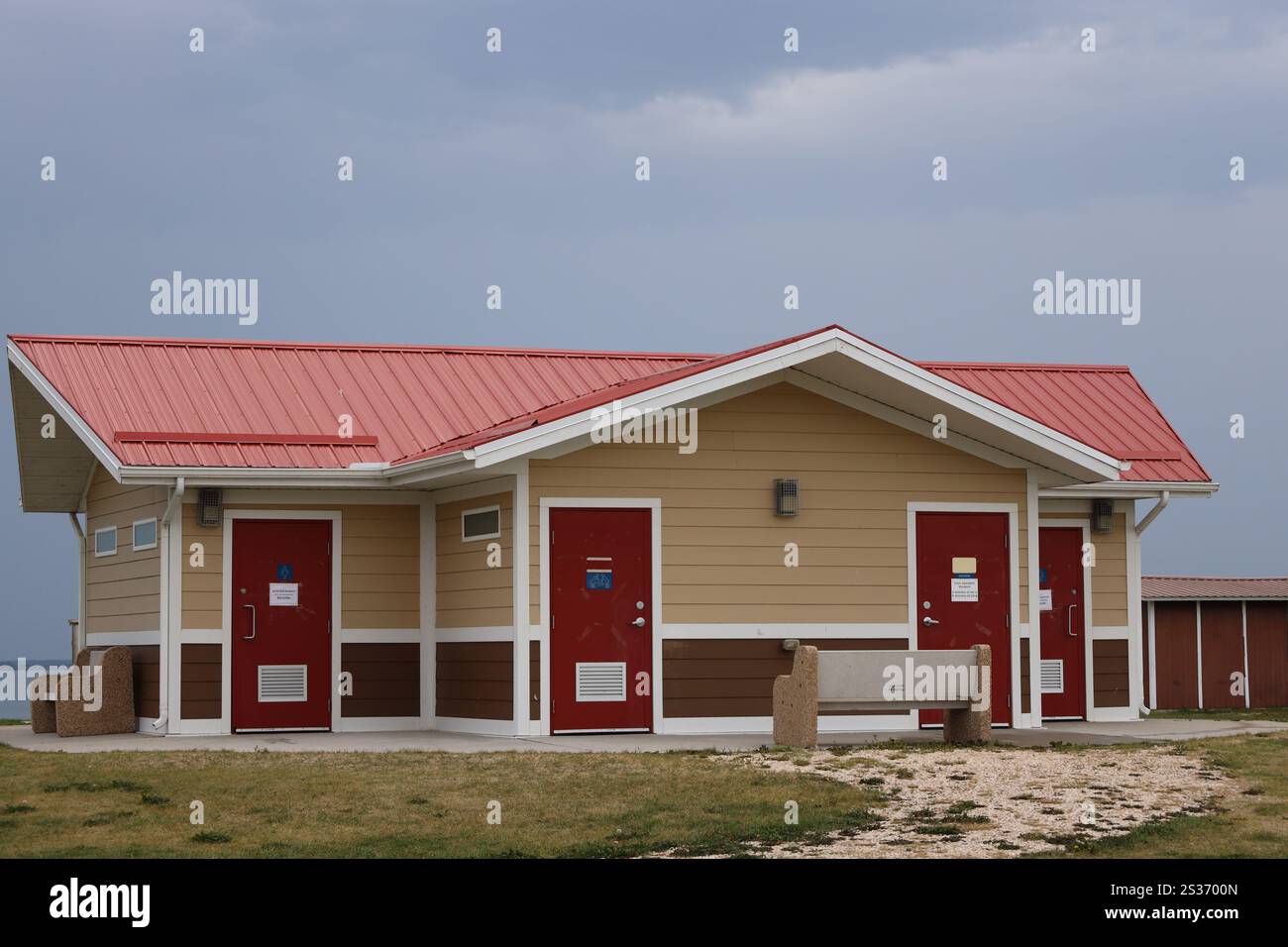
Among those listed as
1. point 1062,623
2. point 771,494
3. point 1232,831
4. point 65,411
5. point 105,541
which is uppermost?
point 65,411

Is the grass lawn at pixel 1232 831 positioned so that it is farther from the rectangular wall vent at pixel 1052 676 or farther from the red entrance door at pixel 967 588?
the rectangular wall vent at pixel 1052 676

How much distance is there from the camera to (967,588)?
17766 mm

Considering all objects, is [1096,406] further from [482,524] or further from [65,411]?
[65,411]

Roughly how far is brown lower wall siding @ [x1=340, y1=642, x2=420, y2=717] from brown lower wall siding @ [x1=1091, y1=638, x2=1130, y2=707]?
758cm

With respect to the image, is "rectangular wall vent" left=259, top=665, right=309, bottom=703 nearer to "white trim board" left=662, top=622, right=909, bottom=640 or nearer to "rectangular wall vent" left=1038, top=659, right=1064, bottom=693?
"white trim board" left=662, top=622, right=909, bottom=640

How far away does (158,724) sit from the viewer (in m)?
17.2

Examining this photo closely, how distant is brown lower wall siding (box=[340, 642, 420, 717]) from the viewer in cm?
1791

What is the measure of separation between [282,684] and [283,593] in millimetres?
910

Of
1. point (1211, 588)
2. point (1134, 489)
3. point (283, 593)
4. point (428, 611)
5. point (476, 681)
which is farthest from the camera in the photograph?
point (1211, 588)

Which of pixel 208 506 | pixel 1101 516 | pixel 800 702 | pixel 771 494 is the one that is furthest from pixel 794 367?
pixel 208 506

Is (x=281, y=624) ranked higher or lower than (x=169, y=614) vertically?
lower

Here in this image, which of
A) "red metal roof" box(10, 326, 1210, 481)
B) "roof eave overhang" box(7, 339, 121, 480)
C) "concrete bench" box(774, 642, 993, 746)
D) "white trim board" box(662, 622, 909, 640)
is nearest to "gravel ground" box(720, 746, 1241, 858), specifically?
"concrete bench" box(774, 642, 993, 746)
